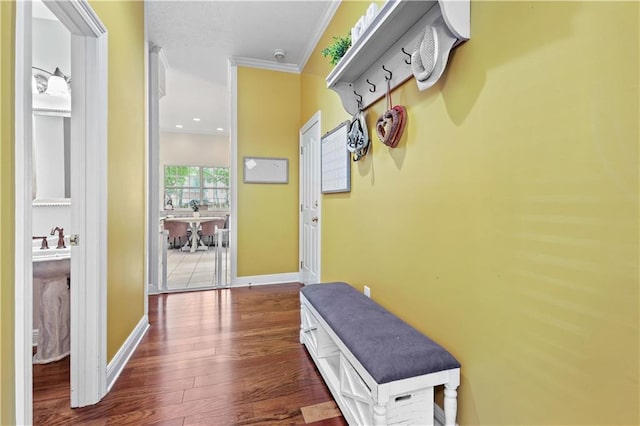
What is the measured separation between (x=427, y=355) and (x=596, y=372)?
53 cm

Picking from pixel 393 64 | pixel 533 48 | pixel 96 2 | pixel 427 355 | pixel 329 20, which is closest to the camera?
pixel 533 48

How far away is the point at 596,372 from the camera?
828mm

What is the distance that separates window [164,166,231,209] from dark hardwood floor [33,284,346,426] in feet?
17.9

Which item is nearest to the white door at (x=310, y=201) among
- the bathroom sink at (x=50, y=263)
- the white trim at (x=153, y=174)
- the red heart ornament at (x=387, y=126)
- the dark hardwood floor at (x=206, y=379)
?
the dark hardwood floor at (x=206, y=379)

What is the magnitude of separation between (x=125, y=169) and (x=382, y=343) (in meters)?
1.98

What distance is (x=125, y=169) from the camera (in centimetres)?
205

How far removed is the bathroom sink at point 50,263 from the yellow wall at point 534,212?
2.23m

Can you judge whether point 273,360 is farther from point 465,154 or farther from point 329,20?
point 329,20

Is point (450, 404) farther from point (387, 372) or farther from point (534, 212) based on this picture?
point (534, 212)

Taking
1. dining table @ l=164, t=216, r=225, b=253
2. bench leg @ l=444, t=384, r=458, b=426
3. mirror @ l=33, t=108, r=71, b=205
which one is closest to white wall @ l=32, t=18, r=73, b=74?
mirror @ l=33, t=108, r=71, b=205

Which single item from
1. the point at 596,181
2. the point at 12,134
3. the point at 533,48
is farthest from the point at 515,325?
the point at 12,134

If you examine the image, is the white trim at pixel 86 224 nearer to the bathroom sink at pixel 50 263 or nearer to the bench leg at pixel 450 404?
the bathroom sink at pixel 50 263

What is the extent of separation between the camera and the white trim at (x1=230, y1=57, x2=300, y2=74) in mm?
3727

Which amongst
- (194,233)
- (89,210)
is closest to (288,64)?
(89,210)
